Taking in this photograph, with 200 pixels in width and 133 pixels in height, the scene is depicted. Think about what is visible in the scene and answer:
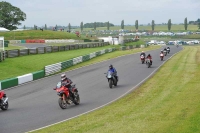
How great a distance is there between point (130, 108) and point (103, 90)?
7.85 metres

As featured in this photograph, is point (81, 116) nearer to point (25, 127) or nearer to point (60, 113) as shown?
point (60, 113)

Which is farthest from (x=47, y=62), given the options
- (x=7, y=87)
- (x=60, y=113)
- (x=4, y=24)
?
(x=4, y=24)

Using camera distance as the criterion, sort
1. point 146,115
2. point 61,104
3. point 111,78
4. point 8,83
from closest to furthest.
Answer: point 146,115 → point 61,104 → point 111,78 → point 8,83

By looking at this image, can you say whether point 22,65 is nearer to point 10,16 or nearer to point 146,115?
point 146,115

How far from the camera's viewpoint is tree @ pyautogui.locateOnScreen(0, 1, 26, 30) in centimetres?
12023

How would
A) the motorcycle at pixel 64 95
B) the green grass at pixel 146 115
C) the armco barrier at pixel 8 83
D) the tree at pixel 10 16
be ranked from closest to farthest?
the green grass at pixel 146 115, the motorcycle at pixel 64 95, the armco barrier at pixel 8 83, the tree at pixel 10 16

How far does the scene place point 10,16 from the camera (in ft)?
397

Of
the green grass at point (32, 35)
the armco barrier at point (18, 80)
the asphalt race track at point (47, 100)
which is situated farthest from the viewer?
the green grass at point (32, 35)

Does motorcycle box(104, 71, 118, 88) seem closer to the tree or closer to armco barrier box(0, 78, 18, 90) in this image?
armco barrier box(0, 78, 18, 90)

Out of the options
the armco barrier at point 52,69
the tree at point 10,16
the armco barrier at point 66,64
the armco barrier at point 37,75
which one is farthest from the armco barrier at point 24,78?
the tree at point 10,16

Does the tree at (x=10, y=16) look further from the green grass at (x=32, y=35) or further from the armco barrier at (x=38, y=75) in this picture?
the armco barrier at (x=38, y=75)

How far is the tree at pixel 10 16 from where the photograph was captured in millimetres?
120231

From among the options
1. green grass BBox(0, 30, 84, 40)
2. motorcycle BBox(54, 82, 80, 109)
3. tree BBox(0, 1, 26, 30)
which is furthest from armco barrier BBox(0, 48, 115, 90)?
tree BBox(0, 1, 26, 30)

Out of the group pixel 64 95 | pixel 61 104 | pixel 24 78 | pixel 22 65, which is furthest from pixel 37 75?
pixel 61 104
